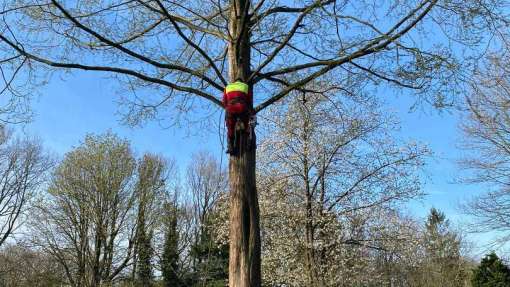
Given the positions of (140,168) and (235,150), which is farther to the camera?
(140,168)

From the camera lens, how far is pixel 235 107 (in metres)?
4.35

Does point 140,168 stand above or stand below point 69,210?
above

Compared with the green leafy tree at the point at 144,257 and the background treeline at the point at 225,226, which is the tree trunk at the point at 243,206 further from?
the green leafy tree at the point at 144,257

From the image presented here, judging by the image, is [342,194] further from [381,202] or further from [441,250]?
[441,250]

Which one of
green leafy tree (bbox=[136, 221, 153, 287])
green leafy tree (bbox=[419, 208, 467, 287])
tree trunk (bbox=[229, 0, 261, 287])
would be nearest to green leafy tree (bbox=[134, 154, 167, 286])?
green leafy tree (bbox=[136, 221, 153, 287])

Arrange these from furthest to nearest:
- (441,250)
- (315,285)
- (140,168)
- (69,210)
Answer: (441,250) → (140,168) → (69,210) → (315,285)

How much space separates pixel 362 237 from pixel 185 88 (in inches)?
387

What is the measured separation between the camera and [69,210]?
20703 millimetres

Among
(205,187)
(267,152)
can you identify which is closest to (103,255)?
(205,187)

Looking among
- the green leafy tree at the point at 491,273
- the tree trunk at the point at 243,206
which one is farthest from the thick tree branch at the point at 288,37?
the green leafy tree at the point at 491,273

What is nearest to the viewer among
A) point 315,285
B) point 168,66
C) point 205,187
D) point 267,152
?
point 168,66

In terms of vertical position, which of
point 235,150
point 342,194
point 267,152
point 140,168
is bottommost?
point 235,150

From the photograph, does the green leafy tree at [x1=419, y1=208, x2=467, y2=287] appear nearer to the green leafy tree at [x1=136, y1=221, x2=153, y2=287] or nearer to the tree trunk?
the green leafy tree at [x1=136, y1=221, x2=153, y2=287]

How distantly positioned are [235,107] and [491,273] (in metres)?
13.0
